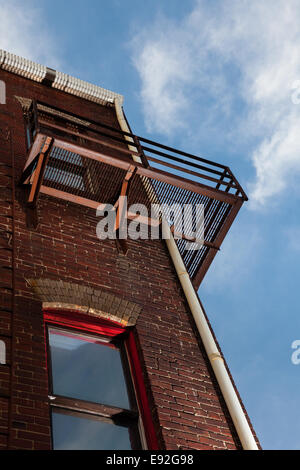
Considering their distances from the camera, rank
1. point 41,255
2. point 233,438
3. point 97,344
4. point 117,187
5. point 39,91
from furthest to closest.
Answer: point 39,91
point 117,187
point 41,255
point 97,344
point 233,438

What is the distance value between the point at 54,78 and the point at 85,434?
8180 mm

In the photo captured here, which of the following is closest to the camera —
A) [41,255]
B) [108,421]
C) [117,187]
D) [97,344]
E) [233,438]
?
[108,421]

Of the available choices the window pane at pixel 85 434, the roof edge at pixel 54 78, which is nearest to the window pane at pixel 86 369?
the window pane at pixel 85 434

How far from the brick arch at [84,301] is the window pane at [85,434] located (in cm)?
140

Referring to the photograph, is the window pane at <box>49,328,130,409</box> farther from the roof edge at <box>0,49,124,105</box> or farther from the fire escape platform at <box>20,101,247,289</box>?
the roof edge at <box>0,49,124,105</box>

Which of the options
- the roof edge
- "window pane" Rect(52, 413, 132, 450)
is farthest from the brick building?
the roof edge

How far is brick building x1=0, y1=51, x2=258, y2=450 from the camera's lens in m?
5.66

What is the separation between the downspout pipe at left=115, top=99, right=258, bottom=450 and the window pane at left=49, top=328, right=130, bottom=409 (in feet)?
3.87

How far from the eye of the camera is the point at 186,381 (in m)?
6.59

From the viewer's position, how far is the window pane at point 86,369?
235 inches

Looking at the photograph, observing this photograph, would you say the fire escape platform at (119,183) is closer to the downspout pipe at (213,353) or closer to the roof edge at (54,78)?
the downspout pipe at (213,353)

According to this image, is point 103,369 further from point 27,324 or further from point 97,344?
point 27,324

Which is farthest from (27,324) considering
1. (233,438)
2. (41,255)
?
(233,438)

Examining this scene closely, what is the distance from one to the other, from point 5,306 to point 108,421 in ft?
5.25
